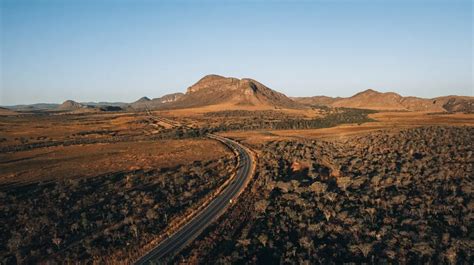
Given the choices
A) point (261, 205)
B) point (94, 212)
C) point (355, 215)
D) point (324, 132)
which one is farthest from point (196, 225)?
point (324, 132)

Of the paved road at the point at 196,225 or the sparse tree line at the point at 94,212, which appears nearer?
the paved road at the point at 196,225

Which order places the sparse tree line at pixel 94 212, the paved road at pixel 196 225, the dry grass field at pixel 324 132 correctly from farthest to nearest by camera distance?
the dry grass field at pixel 324 132, the sparse tree line at pixel 94 212, the paved road at pixel 196 225

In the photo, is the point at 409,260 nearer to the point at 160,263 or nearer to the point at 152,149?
the point at 160,263

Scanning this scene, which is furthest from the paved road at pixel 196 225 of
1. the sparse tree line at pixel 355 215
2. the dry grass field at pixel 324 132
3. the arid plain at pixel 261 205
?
the dry grass field at pixel 324 132

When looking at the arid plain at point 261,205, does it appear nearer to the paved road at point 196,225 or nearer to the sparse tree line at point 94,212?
the sparse tree line at point 94,212

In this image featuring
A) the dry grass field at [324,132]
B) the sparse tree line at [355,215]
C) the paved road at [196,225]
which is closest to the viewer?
the sparse tree line at [355,215]

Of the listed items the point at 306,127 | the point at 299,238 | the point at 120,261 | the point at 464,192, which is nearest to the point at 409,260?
the point at 299,238
